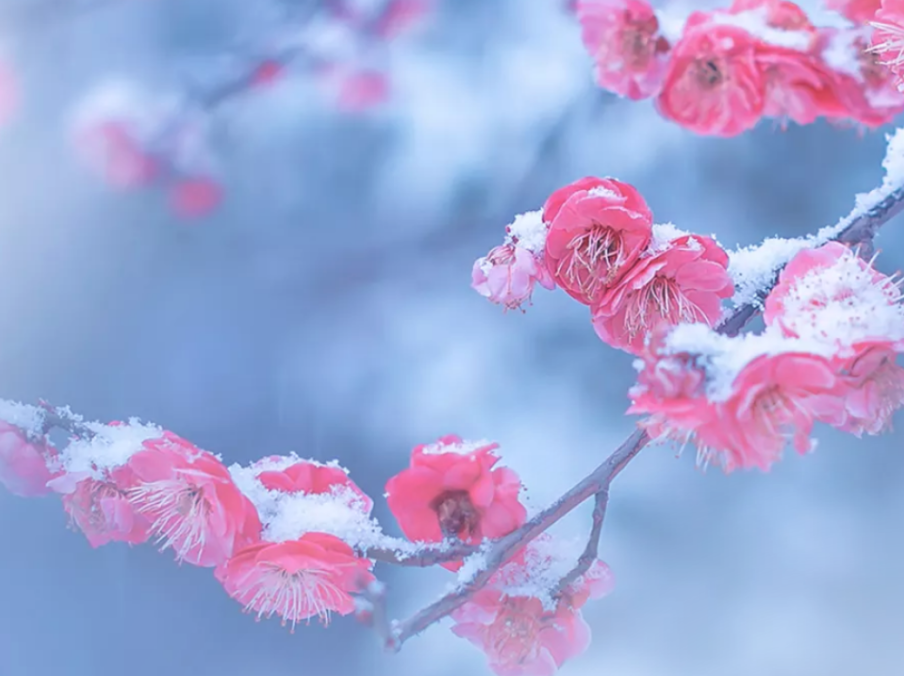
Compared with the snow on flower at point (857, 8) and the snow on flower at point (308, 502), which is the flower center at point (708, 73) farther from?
the snow on flower at point (308, 502)

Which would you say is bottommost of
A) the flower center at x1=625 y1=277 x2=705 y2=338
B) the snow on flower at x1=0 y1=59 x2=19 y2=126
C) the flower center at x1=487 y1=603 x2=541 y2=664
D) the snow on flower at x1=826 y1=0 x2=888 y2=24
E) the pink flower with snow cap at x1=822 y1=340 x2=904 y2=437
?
the flower center at x1=487 y1=603 x2=541 y2=664

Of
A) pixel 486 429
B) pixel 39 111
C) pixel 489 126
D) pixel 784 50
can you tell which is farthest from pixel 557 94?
pixel 39 111

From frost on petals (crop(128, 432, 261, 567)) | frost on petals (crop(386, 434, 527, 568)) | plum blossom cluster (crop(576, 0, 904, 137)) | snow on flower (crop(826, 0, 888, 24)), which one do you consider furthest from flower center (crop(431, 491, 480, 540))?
snow on flower (crop(826, 0, 888, 24))

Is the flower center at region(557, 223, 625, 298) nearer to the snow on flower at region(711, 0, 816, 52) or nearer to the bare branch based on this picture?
the bare branch

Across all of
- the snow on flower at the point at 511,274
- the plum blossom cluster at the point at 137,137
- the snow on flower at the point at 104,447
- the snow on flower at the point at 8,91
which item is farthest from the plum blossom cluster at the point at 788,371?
the snow on flower at the point at 8,91

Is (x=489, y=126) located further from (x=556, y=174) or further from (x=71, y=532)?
(x=71, y=532)

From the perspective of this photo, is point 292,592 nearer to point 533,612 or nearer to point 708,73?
Result: point 533,612
